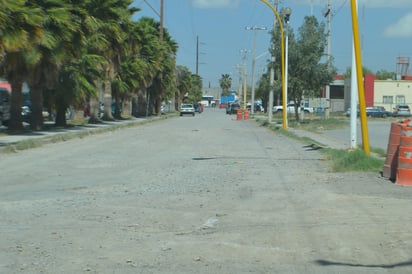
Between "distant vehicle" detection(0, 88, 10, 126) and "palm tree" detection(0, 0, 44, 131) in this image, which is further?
"distant vehicle" detection(0, 88, 10, 126)

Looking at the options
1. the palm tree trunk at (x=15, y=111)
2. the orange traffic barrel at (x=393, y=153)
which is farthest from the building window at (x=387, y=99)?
the orange traffic barrel at (x=393, y=153)

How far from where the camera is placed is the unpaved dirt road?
6898 millimetres

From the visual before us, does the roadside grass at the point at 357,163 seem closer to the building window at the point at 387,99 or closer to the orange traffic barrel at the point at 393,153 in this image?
the orange traffic barrel at the point at 393,153

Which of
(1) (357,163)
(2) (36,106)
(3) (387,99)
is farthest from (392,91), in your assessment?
(1) (357,163)

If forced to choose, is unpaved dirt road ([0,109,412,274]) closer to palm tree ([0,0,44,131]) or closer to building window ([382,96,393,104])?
palm tree ([0,0,44,131])

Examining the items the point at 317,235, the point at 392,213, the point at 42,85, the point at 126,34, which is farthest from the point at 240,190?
the point at 126,34

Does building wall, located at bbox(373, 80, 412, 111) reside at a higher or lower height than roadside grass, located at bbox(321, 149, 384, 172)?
higher

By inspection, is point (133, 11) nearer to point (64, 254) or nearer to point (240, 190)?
point (240, 190)

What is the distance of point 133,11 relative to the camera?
44.1 m

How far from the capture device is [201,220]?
30.2 feet

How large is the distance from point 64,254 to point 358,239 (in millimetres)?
3671

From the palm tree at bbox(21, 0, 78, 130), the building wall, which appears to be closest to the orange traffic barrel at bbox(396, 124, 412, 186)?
the palm tree at bbox(21, 0, 78, 130)

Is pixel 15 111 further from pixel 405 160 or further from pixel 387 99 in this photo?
pixel 387 99

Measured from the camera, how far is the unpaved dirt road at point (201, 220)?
690 centimetres
